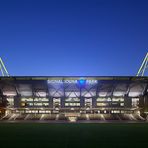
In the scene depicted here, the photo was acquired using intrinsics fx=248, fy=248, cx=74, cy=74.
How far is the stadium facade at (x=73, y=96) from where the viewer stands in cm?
6694

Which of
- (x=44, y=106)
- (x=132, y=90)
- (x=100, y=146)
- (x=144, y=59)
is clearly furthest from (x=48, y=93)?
(x=100, y=146)

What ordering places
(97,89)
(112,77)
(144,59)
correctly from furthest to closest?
1. (144,59)
2. (97,89)
3. (112,77)

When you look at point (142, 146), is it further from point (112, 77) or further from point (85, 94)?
point (85, 94)

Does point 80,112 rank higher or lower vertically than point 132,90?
lower

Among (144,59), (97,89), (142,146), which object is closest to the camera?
(142,146)

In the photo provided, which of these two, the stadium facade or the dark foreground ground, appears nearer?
the dark foreground ground

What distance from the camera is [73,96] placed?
76.6 m

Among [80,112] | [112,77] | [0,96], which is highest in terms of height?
[112,77]

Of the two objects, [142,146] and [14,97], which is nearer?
[142,146]

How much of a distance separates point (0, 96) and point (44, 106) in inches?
532

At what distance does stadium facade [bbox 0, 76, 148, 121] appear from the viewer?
66.9m

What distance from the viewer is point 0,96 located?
240 feet

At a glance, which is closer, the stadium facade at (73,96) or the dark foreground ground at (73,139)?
the dark foreground ground at (73,139)

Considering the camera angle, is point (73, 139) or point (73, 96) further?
point (73, 96)
